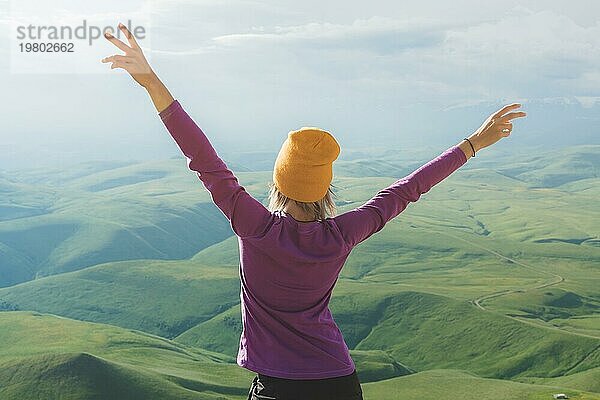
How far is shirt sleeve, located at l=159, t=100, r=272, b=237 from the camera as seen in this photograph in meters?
3.50

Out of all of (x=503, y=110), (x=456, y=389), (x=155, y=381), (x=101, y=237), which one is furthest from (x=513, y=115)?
(x=101, y=237)

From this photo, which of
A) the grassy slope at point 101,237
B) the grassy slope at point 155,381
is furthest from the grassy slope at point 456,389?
the grassy slope at point 101,237

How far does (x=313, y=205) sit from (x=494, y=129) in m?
1.39

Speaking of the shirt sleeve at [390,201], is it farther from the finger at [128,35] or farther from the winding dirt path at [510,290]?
the winding dirt path at [510,290]

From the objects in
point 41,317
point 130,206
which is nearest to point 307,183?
point 41,317

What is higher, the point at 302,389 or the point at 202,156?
the point at 202,156

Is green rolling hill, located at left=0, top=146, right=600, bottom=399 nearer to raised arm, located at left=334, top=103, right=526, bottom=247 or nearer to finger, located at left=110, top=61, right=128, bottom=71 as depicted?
raised arm, located at left=334, top=103, right=526, bottom=247

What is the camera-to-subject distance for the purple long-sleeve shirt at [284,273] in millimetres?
3600

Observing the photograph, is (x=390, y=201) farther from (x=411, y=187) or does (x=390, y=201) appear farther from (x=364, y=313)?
(x=364, y=313)

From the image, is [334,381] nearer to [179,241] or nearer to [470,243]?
[470,243]

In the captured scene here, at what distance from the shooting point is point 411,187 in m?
4.18

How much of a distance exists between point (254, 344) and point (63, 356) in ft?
204

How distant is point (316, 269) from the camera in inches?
148

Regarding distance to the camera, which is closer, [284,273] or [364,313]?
[284,273]
